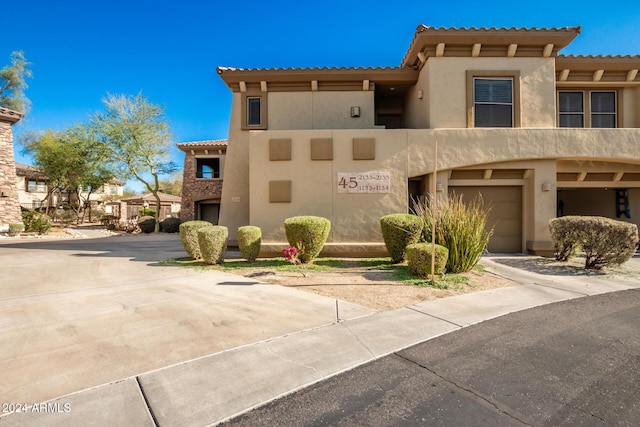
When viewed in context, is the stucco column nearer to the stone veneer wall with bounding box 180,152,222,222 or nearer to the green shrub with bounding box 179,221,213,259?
the green shrub with bounding box 179,221,213,259

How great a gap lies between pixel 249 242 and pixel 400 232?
4575mm

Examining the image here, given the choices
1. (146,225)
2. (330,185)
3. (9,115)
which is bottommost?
(146,225)

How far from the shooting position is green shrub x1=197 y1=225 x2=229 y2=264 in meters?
9.01

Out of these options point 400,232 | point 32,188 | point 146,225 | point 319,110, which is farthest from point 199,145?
point 32,188

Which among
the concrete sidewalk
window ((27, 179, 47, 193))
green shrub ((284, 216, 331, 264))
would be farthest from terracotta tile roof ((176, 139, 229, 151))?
window ((27, 179, 47, 193))

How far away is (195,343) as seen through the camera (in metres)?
3.93

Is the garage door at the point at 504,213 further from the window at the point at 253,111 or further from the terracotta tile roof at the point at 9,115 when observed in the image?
the terracotta tile roof at the point at 9,115

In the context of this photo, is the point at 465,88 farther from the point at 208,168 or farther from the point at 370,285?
the point at 208,168

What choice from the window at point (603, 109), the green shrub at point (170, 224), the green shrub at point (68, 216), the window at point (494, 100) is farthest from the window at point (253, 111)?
the green shrub at point (68, 216)

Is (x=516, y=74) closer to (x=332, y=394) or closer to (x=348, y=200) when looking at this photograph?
(x=348, y=200)

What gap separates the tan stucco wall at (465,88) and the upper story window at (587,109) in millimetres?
2056

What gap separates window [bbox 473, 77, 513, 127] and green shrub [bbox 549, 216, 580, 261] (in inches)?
156

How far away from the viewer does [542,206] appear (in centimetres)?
1055

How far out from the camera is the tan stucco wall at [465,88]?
1068 cm
